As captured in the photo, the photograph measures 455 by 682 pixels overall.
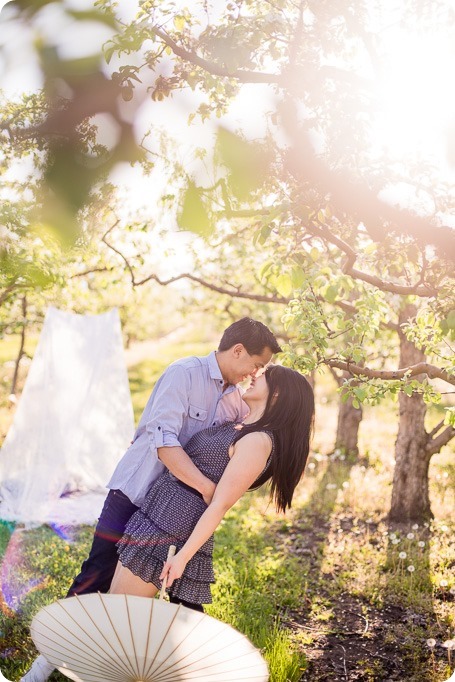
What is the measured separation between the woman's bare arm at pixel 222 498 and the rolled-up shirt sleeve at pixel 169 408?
10.5 inches

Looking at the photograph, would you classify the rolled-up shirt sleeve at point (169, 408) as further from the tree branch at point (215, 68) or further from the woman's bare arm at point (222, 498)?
the tree branch at point (215, 68)

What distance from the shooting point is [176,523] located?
8.67ft

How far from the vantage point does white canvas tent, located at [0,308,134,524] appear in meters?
7.01

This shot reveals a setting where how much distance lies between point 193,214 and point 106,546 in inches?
74.1

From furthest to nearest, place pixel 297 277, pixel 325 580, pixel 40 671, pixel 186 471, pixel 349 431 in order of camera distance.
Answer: pixel 349 431, pixel 325 580, pixel 297 277, pixel 40 671, pixel 186 471

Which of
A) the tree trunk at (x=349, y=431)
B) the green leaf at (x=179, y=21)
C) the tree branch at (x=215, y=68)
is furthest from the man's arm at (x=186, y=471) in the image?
the tree trunk at (x=349, y=431)

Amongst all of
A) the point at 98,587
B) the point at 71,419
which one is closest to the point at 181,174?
the point at 98,587

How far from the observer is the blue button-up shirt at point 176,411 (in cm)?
273

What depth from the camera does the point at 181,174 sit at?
12.1 feet

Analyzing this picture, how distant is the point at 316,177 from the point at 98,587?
7.25 ft

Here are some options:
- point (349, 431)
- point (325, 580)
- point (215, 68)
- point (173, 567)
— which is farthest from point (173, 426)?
point (349, 431)

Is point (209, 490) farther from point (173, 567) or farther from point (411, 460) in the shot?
point (411, 460)

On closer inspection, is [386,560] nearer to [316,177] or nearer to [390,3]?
[316,177]

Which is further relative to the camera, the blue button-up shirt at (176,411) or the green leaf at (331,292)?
the green leaf at (331,292)
